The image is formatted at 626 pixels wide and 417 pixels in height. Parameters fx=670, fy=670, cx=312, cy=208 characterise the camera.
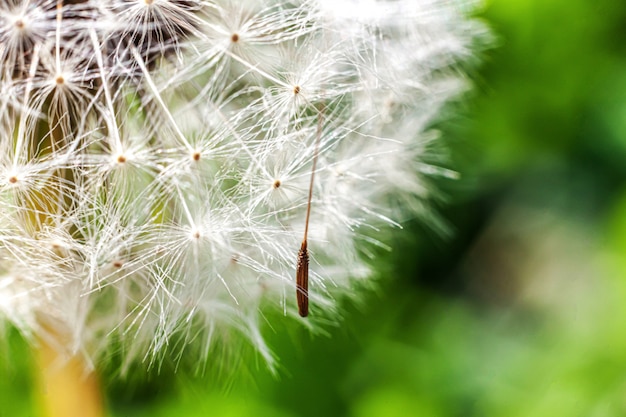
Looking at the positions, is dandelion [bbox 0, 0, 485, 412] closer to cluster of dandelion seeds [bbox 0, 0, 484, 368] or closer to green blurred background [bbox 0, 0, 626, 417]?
cluster of dandelion seeds [bbox 0, 0, 484, 368]

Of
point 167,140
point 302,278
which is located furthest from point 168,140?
point 302,278

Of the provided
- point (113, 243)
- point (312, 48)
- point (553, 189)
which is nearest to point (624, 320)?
point (553, 189)

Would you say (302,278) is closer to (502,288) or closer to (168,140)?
(168,140)

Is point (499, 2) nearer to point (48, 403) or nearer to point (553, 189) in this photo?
point (553, 189)

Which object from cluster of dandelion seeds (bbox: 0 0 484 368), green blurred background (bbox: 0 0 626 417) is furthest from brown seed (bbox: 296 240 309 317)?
green blurred background (bbox: 0 0 626 417)

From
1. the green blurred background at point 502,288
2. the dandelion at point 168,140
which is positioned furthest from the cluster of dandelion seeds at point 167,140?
the green blurred background at point 502,288

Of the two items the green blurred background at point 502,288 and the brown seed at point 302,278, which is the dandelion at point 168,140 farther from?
the green blurred background at point 502,288

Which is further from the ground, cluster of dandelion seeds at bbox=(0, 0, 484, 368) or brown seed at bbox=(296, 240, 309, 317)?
cluster of dandelion seeds at bbox=(0, 0, 484, 368)

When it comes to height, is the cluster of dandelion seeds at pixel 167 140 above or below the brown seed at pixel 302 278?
above
